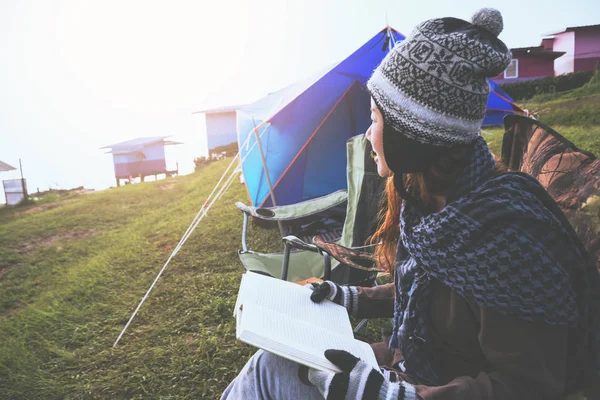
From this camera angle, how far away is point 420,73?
1.02 meters

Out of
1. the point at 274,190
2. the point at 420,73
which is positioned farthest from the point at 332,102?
the point at 420,73

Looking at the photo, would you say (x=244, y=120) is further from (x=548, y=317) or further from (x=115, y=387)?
(x=548, y=317)

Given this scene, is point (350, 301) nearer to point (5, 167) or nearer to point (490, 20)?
point (490, 20)

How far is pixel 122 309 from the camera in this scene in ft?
10.9

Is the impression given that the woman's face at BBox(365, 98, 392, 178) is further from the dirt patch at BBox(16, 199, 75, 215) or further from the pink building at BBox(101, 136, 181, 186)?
the pink building at BBox(101, 136, 181, 186)

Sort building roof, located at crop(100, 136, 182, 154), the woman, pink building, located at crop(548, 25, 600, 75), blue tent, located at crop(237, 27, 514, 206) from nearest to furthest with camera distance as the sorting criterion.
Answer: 1. the woman
2. blue tent, located at crop(237, 27, 514, 206)
3. pink building, located at crop(548, 25, 600, 75)
4. building roof, located at crop(100, 136, 182, 154)

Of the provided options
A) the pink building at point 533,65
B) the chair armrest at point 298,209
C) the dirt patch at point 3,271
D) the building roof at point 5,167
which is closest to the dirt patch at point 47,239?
the dirt patch at point 3,271

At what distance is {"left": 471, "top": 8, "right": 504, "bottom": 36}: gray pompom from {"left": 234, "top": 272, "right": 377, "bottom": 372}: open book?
0.93 m

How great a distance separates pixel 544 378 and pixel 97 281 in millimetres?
4086

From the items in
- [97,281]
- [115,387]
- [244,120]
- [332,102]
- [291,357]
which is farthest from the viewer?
[244,120]

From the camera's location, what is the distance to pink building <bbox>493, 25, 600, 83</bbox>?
61.4 ft

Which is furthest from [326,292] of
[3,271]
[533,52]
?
[533,52]

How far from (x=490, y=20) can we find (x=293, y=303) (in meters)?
0.99

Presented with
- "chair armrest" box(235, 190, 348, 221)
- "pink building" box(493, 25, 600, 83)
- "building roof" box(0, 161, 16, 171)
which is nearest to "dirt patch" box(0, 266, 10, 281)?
"chair armrest" box(235, 190, 348, 221)
